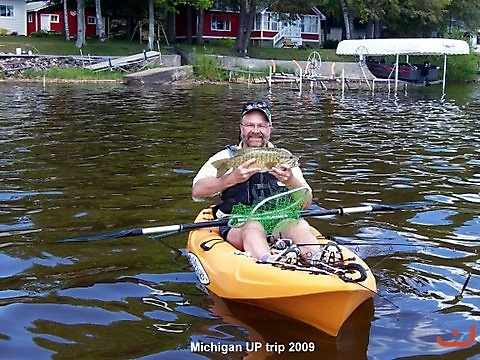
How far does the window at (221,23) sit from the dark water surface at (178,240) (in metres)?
40.2

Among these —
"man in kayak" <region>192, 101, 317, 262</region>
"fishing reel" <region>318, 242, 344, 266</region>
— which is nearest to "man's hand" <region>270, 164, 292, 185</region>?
"man in kayak" <region>192, 101, 317, 262</region>

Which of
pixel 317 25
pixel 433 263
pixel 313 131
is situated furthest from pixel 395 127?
pixel 317 25

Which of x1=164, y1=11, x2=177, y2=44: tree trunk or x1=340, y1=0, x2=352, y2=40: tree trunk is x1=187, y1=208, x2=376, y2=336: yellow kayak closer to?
x1=164, y1=11, x2=177, y2=44: tree trunk

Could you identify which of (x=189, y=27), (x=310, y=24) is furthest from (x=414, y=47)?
(x=310, y=24)

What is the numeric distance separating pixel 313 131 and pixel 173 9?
28.6 metres

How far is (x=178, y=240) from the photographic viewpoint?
27.2 ft

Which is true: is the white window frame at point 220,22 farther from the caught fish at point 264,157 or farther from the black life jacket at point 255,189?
the caught fish at point 264,157

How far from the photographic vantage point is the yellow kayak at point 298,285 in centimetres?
501

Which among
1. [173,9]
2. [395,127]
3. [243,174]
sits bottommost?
[395,127]

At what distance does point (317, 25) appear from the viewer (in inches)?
2559

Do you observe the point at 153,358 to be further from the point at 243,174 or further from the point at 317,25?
the point at 317,25

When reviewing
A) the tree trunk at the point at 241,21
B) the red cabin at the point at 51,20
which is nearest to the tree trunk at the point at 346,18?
the tree trunk at the point at 241,21

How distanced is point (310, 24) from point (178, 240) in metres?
58.8

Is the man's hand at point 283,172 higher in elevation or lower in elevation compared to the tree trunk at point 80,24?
lower
